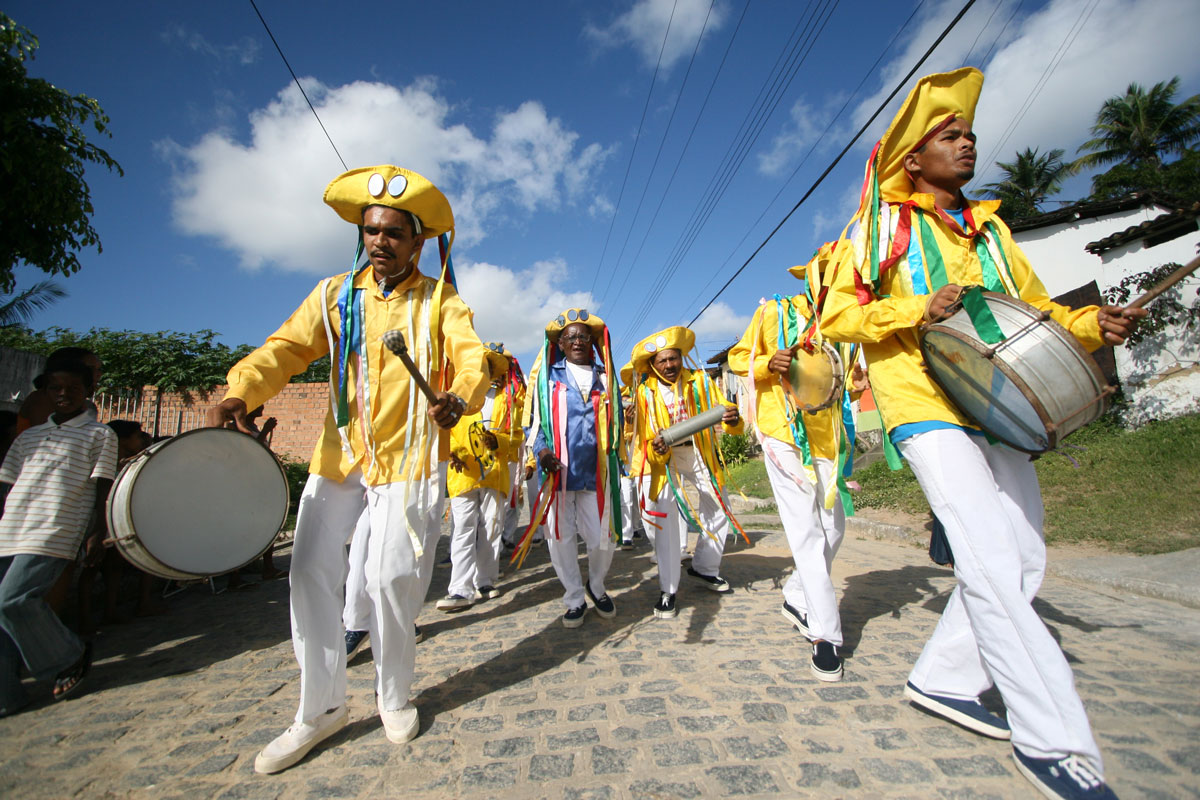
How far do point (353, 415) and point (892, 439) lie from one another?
7.97 feet

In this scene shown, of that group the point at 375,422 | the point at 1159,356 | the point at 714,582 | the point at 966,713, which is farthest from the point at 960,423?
the point at 1159,356

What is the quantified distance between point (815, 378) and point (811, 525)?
84cm

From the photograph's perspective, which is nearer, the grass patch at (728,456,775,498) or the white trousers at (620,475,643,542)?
the white trousers at (620,475,643,542)

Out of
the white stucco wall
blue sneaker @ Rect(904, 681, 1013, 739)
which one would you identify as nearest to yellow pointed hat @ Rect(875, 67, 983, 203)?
blue sneaker @ Rect(904, 681, 1013, 739)

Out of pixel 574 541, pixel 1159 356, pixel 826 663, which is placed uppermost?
pixel 1159 356

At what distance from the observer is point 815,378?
132 inches

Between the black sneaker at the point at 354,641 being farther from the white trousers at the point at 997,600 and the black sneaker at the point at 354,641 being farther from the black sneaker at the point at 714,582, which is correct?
the white trousers at the point at 997,600

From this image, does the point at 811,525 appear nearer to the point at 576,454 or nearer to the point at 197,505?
the point at 576,454

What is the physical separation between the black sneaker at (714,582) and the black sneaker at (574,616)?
1328 millimetres

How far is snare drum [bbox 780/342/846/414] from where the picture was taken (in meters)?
3.26

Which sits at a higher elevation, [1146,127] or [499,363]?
[1146,127]

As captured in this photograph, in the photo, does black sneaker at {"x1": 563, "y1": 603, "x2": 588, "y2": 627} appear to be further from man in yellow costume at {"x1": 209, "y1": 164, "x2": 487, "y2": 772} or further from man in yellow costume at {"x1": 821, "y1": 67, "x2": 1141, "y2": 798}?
man in yellow costume at {"x1": 821, "y1": 67, "x2": 1141, "y2": 798}

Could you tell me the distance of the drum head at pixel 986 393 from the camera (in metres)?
2.15

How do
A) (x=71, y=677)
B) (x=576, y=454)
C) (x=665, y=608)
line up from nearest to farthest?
(x=71, y=677) → (x=665, y=608) → (x=576, y=454)
